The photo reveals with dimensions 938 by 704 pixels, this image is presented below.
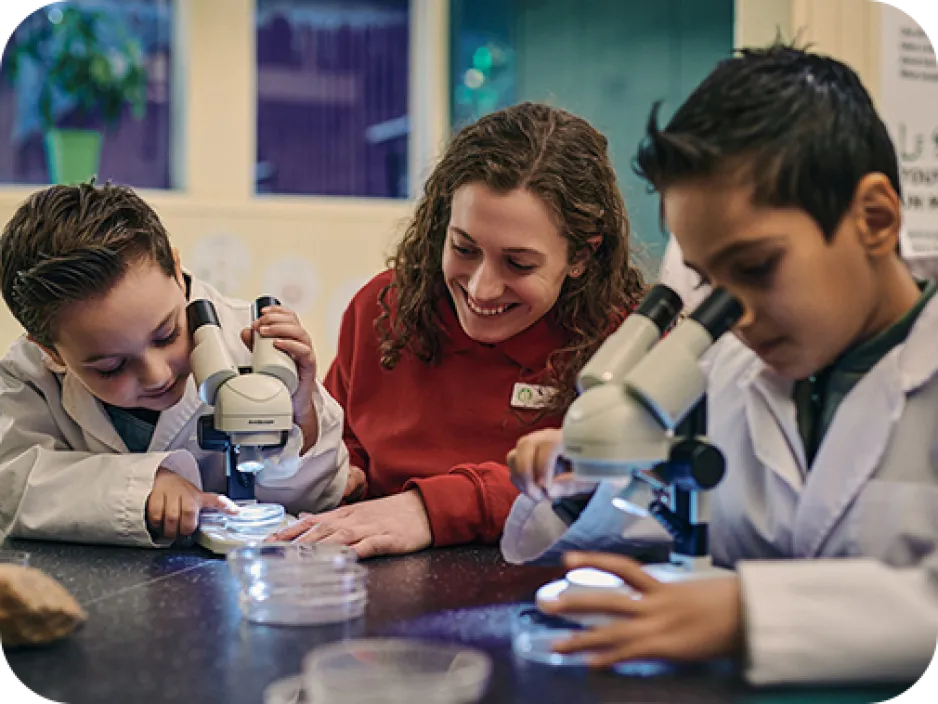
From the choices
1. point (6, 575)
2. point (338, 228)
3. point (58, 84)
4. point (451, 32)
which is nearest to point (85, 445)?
point (6, 575)

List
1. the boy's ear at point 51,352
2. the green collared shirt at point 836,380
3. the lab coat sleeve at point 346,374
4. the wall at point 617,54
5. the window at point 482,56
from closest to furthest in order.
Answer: the green collared shirt at point 836,380 → the boy's ear at point 51,352 → the lab coat sleeve at point 346,374 → the wall at point 617,54 → the window at point 482,56

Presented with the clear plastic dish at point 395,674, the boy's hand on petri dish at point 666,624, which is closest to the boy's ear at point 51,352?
the clear plastic dish at point 395,674

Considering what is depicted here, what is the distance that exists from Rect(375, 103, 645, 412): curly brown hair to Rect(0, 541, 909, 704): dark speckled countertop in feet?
1.59

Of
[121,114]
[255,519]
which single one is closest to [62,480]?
[255,519]

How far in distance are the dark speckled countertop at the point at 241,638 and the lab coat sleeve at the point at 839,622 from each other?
0.02 meters

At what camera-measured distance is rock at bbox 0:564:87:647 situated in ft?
2.86

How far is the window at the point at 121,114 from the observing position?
3.65 metres

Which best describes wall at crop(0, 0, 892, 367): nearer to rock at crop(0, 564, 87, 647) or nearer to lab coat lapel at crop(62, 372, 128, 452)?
lab coat lapel at crop(62, 372, 128, 452)

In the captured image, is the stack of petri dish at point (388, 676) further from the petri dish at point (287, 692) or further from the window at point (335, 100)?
the window at point (335, 100)

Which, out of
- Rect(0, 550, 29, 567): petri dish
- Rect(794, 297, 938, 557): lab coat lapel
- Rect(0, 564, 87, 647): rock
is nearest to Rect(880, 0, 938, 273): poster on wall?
Rect(794, 297, 938, 557): lab coat lapel

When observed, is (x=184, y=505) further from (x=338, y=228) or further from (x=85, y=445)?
(x=338, y=228)

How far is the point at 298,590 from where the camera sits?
977 millimetres

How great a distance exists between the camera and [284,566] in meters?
1.01

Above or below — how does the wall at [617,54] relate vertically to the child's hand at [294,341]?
above
